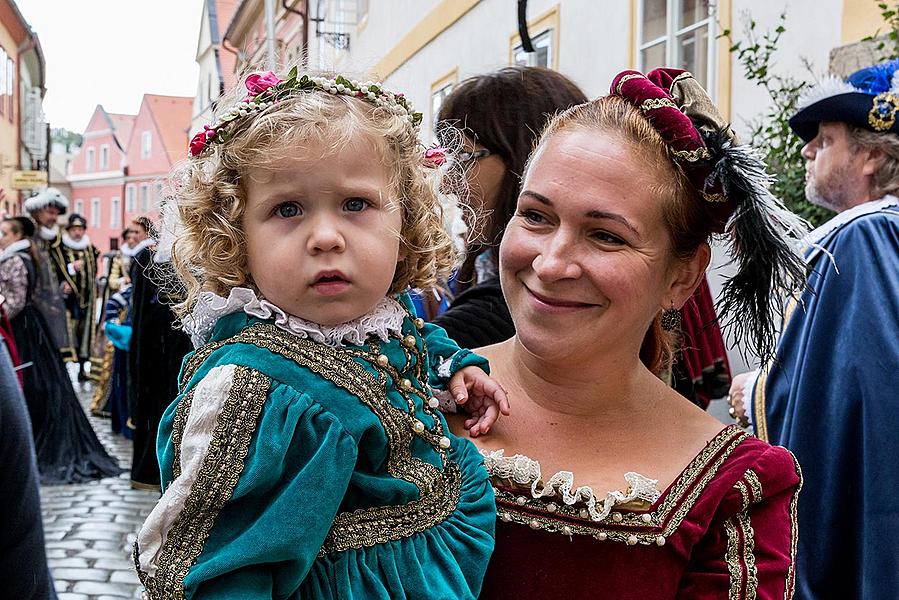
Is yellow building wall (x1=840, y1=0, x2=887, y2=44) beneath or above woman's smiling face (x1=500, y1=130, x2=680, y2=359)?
above

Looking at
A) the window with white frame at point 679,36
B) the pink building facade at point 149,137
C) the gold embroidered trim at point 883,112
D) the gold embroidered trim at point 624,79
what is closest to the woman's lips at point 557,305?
the gold embroidered trim at point 624,79

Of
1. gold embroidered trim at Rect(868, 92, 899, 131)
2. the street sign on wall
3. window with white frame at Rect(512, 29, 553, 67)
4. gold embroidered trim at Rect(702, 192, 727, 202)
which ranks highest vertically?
window with white frame at Rect(512, 29, 553, 67)

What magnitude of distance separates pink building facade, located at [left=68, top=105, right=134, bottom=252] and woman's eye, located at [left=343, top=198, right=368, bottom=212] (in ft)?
167

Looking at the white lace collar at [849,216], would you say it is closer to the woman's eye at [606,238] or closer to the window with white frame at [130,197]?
the woman's eye at [606,238]

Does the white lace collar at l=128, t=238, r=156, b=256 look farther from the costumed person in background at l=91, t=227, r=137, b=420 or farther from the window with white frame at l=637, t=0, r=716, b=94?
the window with white frame at l=637, t=0, r=716, b=94

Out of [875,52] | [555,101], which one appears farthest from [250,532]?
[875,52]

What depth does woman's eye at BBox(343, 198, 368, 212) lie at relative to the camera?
171 cm

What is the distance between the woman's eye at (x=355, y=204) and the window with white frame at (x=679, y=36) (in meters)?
5.29

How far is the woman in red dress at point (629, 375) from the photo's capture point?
1.78m

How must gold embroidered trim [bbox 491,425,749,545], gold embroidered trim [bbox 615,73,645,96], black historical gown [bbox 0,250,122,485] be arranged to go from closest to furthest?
gold embroidered trim [bbox 491,425,749,545] < gold embroidered trim [bbox 615,73,645,96] < black historical gown [bbox 0,250,122,485]

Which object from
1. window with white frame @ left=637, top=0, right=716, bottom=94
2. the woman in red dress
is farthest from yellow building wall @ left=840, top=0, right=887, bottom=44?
the woman in red dress

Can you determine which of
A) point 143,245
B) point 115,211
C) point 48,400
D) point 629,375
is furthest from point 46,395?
point 115,211

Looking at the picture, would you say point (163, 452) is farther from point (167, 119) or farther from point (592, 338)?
point (167, 119)

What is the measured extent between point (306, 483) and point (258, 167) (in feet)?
1.86
